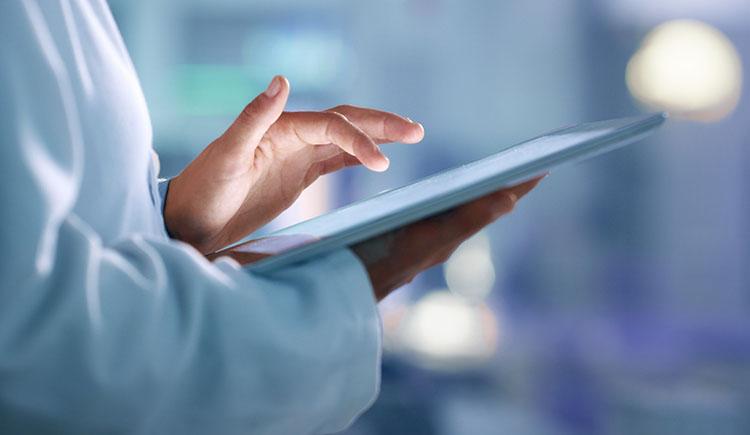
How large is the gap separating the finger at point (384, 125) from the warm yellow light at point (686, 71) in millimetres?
3760

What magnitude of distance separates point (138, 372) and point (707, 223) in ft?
14.8

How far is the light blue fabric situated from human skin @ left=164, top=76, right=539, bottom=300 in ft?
0.31

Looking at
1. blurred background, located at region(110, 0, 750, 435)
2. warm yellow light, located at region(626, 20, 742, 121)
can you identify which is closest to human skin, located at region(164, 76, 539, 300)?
blurred background, located at region(110, 0, 750, 435)

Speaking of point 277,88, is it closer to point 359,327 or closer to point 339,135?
point 339,135

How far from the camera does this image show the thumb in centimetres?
69

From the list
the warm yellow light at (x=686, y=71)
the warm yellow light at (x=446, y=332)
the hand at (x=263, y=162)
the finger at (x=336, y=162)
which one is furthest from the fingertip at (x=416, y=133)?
the warm yellow light at (x=686, y=71)

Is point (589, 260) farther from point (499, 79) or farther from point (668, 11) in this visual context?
point (668, 11)

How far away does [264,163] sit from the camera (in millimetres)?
845

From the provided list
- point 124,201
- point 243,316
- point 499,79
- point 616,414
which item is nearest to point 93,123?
point 124,201

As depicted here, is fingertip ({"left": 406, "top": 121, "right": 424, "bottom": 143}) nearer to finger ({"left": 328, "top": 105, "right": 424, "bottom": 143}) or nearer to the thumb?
finger ({"left": 328, "top": 105, "right": 424, "bottom": 143})

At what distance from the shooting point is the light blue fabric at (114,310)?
41 cm

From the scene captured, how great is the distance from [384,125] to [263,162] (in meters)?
0.14

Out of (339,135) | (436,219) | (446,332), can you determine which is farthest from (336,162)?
(446,332)

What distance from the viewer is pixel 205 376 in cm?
45
